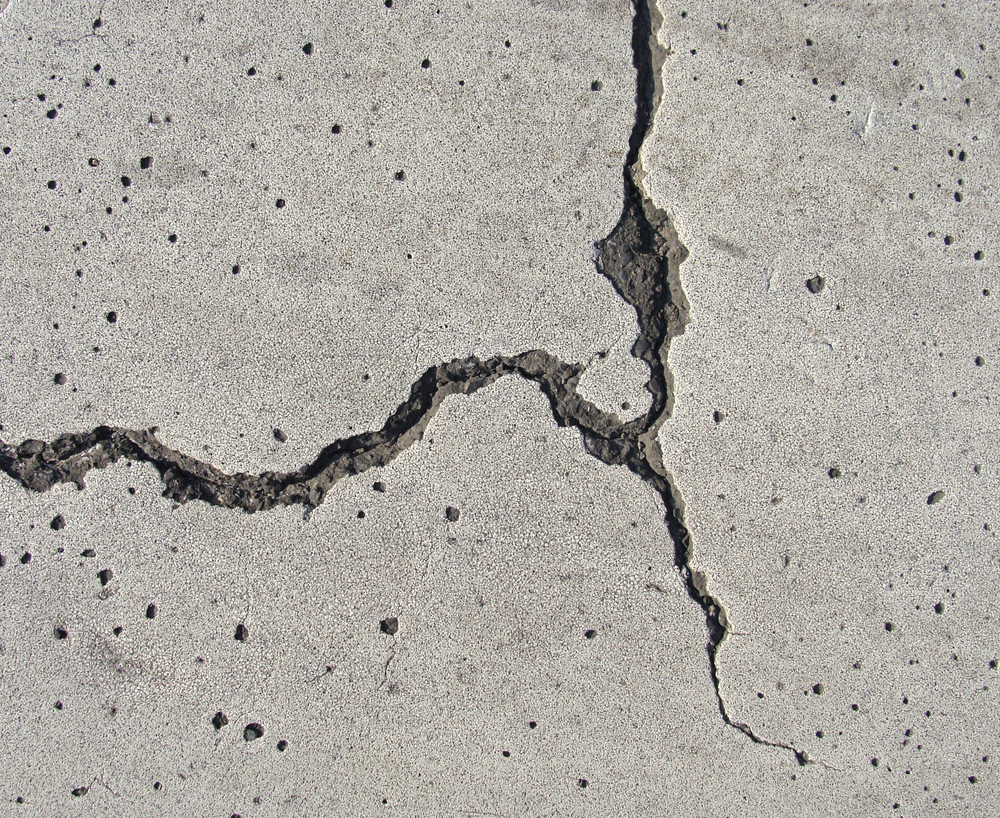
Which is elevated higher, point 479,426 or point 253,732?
point 479,426

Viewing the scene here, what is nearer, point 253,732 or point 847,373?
point 253,732

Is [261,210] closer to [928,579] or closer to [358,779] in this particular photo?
[358,779]

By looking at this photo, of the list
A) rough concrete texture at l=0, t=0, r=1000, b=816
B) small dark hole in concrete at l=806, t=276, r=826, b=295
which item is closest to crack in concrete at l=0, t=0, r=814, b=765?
rough concrete texture at l=0, t=0, r=1000, b=816

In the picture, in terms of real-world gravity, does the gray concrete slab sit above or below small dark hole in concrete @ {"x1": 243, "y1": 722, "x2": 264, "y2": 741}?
above

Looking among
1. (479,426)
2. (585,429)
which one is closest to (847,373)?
(585,429)

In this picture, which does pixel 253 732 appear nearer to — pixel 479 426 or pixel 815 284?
pixel 479 426

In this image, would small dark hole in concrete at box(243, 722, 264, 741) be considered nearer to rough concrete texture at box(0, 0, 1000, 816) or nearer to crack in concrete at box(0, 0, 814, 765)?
rough concrete texture at box(0, 0, 1000, 816)
